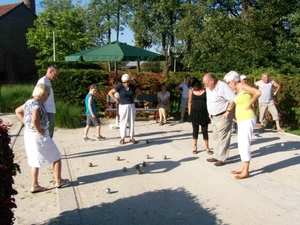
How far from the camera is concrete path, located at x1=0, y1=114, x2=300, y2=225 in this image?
14.7ft

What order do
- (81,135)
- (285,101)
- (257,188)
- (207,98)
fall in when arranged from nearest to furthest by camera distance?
1. (257,188)
2. (207,98)
3. (81,135)
4. (285,101)

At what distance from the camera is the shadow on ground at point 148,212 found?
14.2ft

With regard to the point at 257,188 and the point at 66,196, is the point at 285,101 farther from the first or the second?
the point at 66,196

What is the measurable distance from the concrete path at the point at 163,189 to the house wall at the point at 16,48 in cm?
2881

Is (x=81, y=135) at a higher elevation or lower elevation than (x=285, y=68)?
lower

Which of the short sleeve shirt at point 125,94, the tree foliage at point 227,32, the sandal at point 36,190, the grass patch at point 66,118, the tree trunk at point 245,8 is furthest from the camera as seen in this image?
the tree trunk at point 245,8

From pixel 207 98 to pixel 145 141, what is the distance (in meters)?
2.81

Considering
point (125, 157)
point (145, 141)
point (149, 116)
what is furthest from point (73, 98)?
point (125, 157)

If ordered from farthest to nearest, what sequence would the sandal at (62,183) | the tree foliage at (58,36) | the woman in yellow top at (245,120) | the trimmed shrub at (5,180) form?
the tree foliage at (58,36) < the woman in yellow top at (245,120) < the sandal at (62,183) < the trimmed shrub at (5,180)

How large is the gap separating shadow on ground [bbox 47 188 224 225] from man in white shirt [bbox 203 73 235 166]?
5.89ft

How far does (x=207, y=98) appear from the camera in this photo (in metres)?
6.86

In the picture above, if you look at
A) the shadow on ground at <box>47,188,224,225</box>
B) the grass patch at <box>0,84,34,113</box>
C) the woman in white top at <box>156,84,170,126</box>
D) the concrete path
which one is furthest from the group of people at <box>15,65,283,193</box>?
the grass patch at <box>0,84,34,113</box>

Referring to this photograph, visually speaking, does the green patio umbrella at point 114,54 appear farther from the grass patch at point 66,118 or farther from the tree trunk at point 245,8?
the tree trunk at point 245,8

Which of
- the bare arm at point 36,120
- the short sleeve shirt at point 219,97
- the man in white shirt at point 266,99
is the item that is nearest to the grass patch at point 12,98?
the man in white shirt at point 266,99
